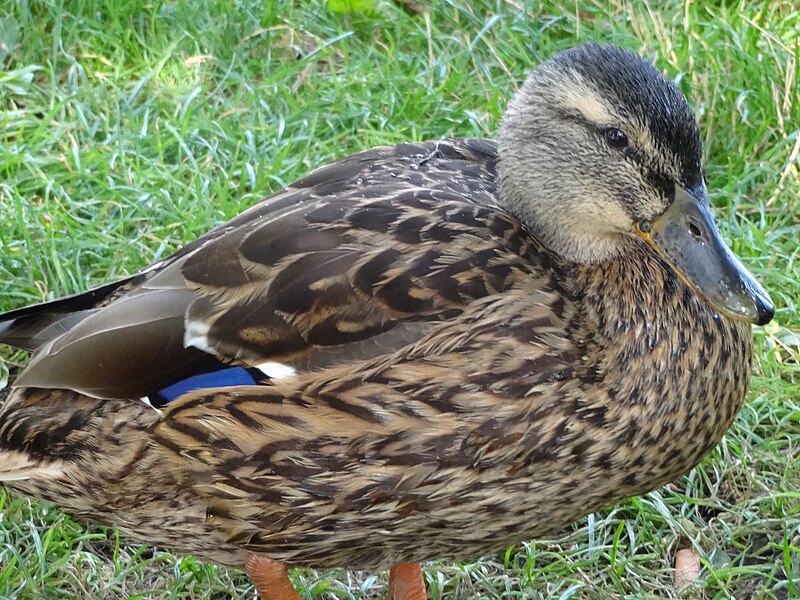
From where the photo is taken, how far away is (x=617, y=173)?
105 inches

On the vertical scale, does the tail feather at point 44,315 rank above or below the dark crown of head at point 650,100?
below

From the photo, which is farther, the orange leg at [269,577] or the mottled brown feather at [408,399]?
the orange leg at [269,577]

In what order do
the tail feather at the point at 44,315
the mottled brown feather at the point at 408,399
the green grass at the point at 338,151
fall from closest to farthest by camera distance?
the mottled brown feather at the point at 408,399, the tail feather at the point at 44,315, the green grass at the point at 338,151

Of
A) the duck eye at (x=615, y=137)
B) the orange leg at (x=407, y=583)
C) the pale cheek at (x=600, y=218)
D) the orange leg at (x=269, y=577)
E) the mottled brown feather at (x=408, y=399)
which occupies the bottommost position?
the orange leg at (x=407, y=583)

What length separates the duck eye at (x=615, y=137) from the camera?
264 cm

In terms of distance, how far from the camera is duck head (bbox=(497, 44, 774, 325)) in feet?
8.54

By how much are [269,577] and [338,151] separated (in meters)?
2.04

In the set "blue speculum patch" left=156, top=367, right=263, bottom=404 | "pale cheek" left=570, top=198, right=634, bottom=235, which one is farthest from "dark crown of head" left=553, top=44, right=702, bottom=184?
"blue speculum patch" left=156, top=367, right=263, bottom=404

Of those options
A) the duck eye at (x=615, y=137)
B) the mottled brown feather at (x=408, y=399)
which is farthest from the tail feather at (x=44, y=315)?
the duck eye at (x=615, y=137)

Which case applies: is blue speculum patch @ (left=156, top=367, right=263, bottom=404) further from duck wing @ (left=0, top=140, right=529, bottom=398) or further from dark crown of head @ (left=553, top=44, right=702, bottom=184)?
dark crown of head @ (left=553, top=44, right=702, bottom=184)

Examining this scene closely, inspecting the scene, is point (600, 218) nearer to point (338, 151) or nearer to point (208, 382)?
point (208, 382)

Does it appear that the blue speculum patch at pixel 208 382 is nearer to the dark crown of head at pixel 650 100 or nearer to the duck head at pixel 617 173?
the duck head at pixel 617 173

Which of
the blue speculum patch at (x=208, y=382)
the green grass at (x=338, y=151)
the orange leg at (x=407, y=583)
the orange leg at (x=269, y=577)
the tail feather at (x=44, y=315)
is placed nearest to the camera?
the blue speculum patch at (x=208, y=382)

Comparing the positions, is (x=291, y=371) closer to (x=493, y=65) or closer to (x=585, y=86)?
(x=585, y=86)
